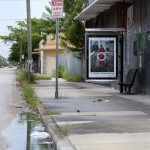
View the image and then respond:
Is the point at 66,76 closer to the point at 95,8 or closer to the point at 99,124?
the point at 95,8

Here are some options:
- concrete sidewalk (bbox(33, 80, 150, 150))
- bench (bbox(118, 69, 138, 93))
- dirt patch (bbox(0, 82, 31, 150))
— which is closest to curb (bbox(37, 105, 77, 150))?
concrete sidewalk (bbox(33, 80, 150, 150))

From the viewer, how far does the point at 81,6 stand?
118 ft

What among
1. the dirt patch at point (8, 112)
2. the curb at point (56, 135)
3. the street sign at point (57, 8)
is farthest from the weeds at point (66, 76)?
the curb at point (56, 135)

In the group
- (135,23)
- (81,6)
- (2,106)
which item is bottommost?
(2,106)

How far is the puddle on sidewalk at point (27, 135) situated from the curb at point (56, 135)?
0.43ft

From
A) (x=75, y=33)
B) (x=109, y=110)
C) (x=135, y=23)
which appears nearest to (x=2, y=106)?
(x=109, y=110)

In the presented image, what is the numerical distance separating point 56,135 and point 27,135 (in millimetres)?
1098

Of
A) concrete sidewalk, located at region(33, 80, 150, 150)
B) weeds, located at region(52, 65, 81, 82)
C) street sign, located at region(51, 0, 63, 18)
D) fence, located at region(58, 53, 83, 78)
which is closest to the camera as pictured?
concrete sidewalk, located at region(33, 80, 150, 150)

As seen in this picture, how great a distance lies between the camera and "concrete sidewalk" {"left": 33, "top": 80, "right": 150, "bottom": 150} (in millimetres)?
9148

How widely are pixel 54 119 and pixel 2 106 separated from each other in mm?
5740

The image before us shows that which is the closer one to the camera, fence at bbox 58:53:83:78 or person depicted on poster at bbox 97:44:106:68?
person depicted on poster at bbox 97:44:106:68

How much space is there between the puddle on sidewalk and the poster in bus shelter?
6.57m

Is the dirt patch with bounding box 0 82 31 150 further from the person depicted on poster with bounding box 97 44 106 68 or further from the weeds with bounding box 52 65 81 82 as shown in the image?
the weeds with bounding box 52 65 81 82

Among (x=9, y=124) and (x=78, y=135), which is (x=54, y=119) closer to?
(x=9, y=124)
